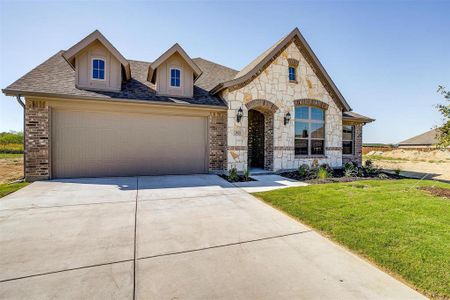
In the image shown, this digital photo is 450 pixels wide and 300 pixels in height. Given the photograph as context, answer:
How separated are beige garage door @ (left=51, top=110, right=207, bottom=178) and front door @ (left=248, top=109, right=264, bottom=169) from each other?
3843 millimetres

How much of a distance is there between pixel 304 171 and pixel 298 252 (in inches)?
298

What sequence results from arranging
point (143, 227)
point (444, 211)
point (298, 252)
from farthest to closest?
point (444, 211) < point (143, 227) < point (298, 252)

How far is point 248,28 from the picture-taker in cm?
1109

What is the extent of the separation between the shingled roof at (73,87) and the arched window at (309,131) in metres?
4.78

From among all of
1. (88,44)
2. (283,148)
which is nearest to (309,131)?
(283,148)

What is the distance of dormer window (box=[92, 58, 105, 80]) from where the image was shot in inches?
360

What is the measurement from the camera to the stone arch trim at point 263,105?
35.9 ft

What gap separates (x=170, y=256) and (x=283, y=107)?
1017cm

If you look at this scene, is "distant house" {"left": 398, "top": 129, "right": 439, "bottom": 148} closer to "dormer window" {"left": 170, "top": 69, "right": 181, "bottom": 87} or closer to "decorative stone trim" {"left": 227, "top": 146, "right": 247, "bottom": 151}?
"decorative stone trim" {"left": 227, "top": 146, "right": 247, "bottom": 151}

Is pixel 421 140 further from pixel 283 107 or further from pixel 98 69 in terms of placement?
pixel 98 69

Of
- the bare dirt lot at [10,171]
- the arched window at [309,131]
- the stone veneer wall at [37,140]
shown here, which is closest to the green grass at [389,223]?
the arched window at [309,131]

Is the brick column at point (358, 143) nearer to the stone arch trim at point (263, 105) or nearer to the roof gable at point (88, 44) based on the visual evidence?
the stone arch trim at point (263, 105)

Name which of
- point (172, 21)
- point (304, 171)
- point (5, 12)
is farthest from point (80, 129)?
point (304, 171)

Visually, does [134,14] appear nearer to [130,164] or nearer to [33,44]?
[33,44]
